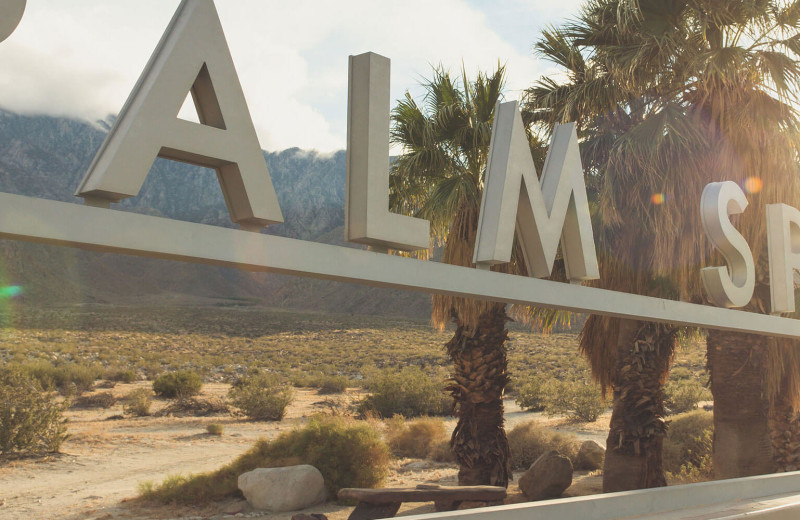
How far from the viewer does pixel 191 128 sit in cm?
429

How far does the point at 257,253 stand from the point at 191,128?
84cm

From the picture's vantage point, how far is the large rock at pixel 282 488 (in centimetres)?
1421

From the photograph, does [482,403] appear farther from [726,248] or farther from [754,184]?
[754,184]

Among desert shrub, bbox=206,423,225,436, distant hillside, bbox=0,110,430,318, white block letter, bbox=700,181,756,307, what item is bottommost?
desert shrub, bbox=206,423,225,436

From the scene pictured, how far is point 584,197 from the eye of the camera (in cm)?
673

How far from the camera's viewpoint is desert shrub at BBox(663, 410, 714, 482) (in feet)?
55.4

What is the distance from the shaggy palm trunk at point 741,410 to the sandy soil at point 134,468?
335 cm

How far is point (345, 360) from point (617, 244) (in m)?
41.0

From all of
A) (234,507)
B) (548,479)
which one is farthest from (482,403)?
(234,507)

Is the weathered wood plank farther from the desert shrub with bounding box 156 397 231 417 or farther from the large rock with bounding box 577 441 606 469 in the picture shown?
→ the desert shrub with bounding box 156 397 231 417

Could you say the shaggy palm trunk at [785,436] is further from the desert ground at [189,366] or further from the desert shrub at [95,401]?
the desert shrub at [95,401]

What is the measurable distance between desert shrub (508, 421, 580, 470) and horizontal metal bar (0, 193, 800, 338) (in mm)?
14873

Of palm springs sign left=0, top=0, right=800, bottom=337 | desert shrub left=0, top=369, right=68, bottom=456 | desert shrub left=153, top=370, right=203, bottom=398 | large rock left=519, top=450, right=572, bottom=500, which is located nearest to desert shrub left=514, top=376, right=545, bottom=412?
desert shrub left=153, top=370, right=203, bottom=398

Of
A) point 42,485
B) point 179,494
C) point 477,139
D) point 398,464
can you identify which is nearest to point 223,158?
point 477,139
